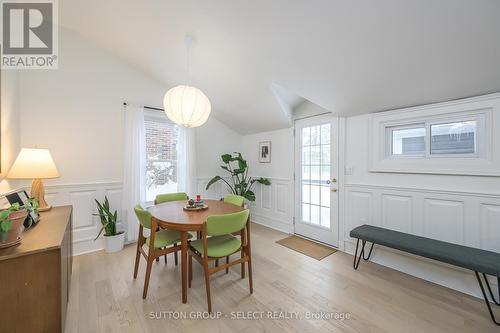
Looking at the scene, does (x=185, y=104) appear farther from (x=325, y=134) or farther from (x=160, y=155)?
(x=325, y=134)

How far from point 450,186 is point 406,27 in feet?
5.35

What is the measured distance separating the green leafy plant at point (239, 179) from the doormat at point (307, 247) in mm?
1040

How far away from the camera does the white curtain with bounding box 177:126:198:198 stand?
11.9 feet

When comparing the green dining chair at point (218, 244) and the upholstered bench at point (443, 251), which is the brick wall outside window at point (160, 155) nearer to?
the green dining chair at point (218, 244)

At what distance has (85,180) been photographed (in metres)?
2.86

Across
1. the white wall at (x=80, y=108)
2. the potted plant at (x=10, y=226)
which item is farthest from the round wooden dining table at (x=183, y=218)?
the white wall at (x=80, y=108)

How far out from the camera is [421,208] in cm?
227

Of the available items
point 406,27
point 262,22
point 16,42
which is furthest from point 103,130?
point 406,27

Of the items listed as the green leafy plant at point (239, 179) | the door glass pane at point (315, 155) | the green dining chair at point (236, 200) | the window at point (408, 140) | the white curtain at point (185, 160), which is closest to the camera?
the window at point (408, 140)

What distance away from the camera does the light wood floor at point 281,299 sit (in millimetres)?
1575

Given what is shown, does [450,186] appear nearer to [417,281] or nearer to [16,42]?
[417,281]

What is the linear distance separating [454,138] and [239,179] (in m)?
3.31

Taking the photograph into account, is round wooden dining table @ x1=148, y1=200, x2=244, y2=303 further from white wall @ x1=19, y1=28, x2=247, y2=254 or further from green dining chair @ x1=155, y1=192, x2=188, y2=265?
white wall @ x1=19, y1=28, x2=247, y2=254

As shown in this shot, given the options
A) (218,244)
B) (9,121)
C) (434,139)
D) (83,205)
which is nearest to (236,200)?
(218,244)
